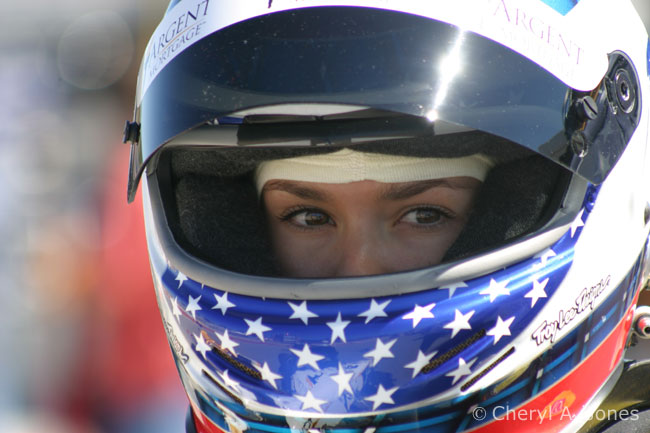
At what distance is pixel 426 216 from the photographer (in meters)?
1.32

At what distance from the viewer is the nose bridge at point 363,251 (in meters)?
1.27

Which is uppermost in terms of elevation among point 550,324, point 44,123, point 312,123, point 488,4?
point 488,4

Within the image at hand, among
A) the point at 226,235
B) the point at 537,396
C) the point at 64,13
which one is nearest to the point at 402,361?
the point at 537,396

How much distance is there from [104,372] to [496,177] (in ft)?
5.54

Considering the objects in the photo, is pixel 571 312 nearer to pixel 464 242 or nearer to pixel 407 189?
pixel 464 242

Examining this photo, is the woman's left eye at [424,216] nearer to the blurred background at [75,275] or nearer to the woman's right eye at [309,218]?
the woman's right eye at [309,218]

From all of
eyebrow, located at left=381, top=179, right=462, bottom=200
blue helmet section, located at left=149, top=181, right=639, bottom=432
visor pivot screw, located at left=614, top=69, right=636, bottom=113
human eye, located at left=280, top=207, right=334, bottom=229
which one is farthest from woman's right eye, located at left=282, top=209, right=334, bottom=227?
visor pivot screw, located at left=614, top=69, right=636, bottom=113

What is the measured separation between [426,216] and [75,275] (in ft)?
6.03

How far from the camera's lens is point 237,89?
3.56 feet

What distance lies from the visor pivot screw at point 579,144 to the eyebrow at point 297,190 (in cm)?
40

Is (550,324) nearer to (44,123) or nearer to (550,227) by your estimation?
(550,227)

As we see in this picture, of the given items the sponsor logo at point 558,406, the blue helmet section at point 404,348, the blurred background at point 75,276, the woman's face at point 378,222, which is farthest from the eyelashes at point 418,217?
the blurred background at point 75,276

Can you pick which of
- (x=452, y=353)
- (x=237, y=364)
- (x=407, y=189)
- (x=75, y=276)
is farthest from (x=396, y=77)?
(x=75, y=276)

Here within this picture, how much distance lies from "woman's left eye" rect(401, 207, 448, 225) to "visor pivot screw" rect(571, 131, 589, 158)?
0.28m
